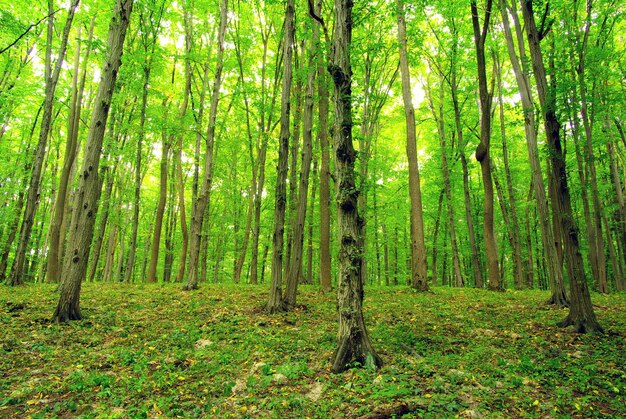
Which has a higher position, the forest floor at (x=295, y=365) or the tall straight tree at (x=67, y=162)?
the tall straight tree at (x=67, y=162)

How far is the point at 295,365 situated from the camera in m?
5.12

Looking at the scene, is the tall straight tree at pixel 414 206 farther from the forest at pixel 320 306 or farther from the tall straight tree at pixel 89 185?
the tall straight tree at pixel 89 185

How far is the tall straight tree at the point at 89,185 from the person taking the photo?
7.04m

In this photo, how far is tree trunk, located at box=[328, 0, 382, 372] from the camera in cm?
482

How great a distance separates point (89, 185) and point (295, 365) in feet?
19.5

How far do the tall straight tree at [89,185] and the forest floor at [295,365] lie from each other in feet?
1.74

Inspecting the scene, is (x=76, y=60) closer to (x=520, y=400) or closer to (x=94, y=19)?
(x=94, y=19)

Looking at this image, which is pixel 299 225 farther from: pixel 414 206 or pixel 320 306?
pixel 414 206

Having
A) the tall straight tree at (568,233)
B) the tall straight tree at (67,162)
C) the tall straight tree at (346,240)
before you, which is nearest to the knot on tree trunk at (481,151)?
the tall straight tree at (568,233)

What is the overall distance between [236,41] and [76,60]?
6477mm

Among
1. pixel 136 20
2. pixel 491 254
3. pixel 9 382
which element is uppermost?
pixel 136 20

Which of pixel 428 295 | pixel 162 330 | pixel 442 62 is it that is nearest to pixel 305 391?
pixel 162 330

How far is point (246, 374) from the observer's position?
197 inches

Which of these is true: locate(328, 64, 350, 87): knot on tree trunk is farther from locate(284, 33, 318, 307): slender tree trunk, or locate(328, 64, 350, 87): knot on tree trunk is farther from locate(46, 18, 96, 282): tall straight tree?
locate(46, 18, 96, 282): tall straight tree
